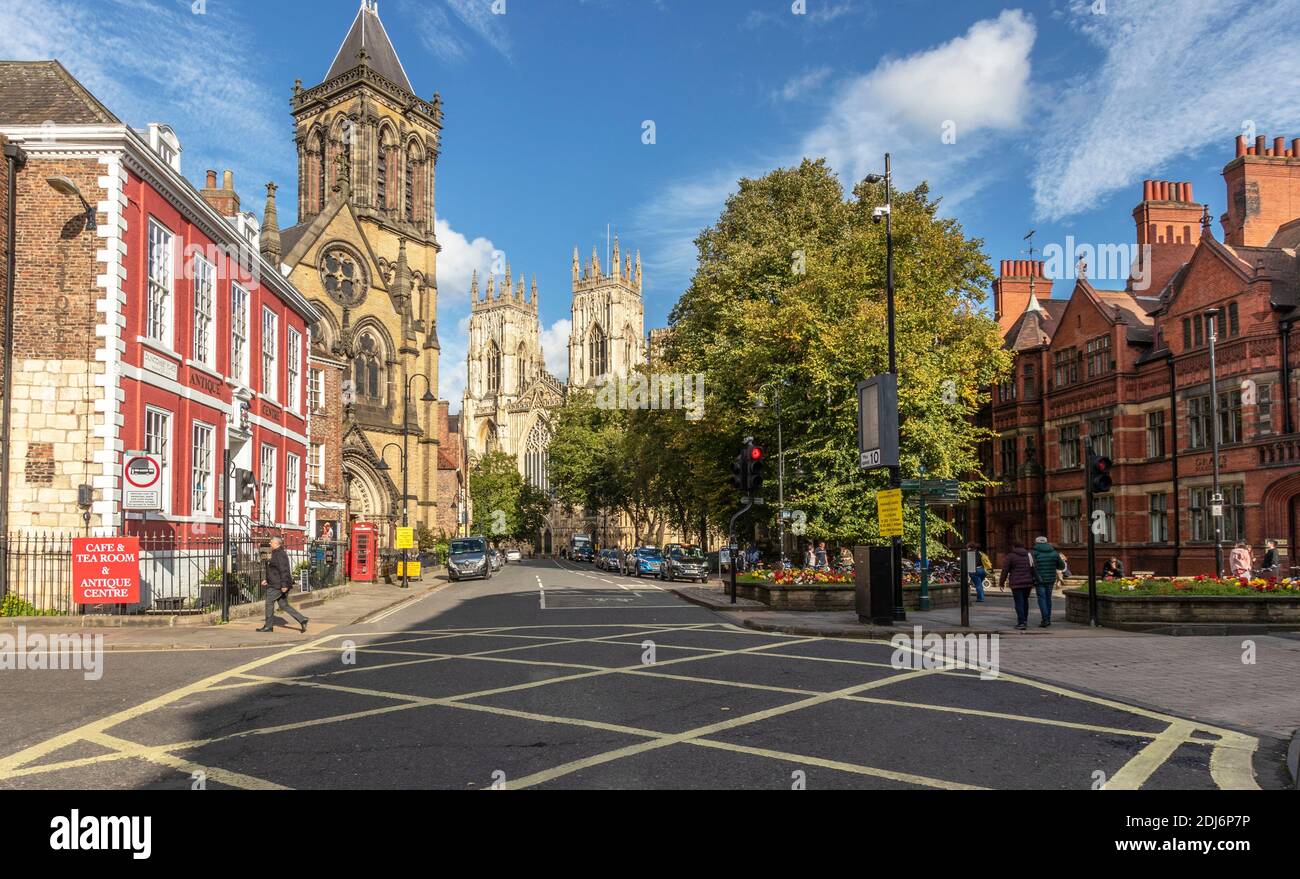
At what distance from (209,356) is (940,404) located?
20.2m

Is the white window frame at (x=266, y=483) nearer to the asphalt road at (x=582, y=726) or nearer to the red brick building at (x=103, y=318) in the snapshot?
the red brick building at (x=103, y=318)

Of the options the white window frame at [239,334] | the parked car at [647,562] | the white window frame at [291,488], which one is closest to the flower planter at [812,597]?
the white window frame at [239,334]

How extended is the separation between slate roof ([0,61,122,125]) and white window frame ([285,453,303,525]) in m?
12.7

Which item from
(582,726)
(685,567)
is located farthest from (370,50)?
(582,726)

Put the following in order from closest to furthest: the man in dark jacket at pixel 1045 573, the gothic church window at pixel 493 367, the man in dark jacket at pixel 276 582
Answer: the man in dark jacket at pixel 276 582
the man in dark jacket at pixel 1045 573
the gothic church window at pixel 493 367

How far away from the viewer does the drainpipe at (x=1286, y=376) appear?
93.4ft

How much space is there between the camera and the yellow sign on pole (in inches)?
692

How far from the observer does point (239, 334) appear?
26.3m
